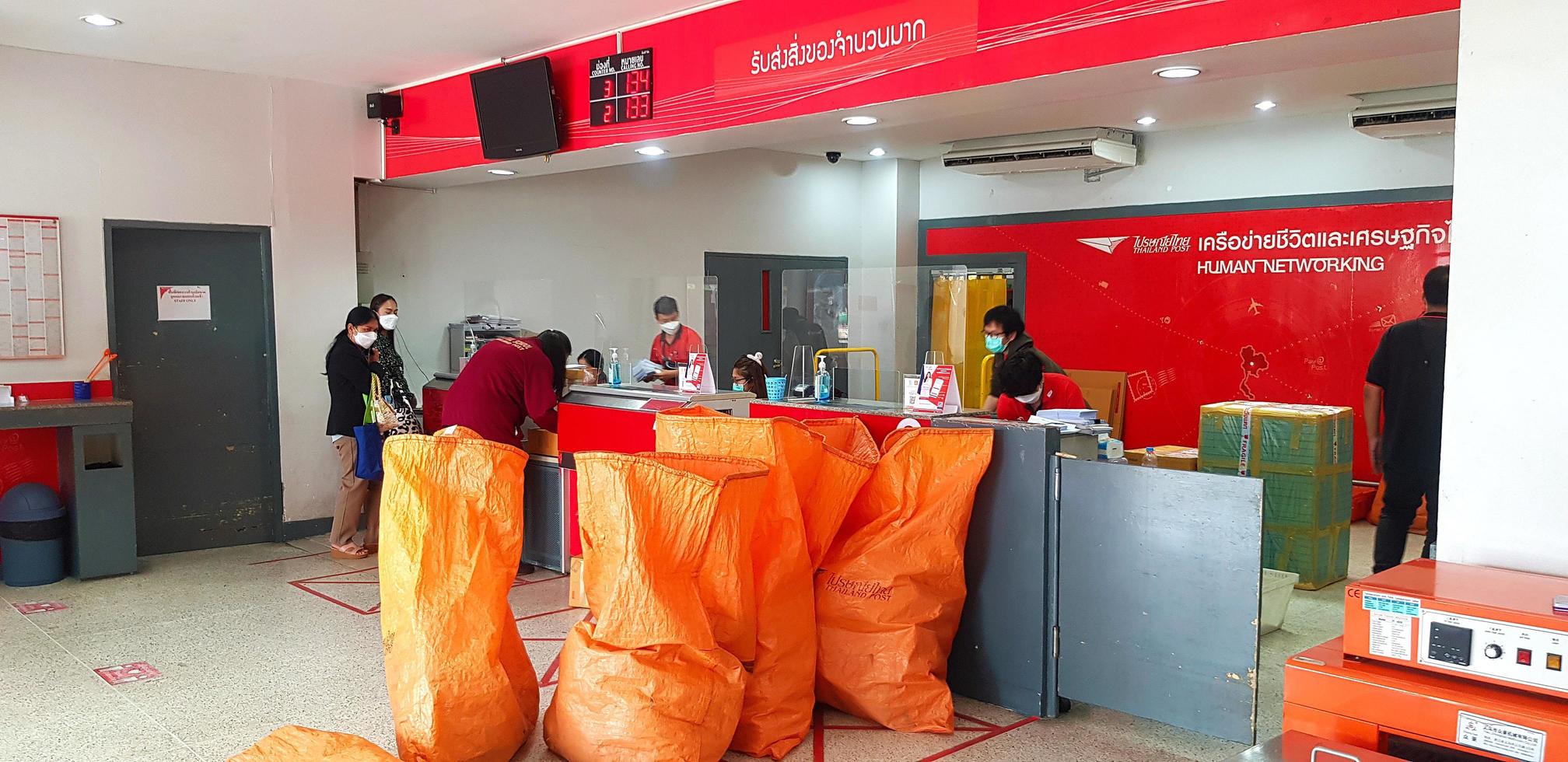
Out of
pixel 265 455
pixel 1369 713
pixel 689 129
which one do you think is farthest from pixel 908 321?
pixel 1369 713

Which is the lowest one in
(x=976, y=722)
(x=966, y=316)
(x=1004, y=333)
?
(x=976, y=722)

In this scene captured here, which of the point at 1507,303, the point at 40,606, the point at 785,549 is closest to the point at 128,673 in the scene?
the point at 40,606

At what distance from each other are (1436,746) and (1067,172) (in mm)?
7188

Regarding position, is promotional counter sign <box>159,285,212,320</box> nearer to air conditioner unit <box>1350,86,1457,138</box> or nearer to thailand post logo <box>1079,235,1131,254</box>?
thailand post logo <box>1079,235,1131,254</box>

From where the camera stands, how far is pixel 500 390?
216 inches

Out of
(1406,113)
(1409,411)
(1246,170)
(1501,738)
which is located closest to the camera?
(1501,738)

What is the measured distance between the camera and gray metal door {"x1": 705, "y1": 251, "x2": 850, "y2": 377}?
895cm

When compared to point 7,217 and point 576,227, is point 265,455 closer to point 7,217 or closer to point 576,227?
point 7,217

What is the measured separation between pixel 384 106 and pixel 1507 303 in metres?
5.97

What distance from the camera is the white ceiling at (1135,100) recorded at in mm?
3322

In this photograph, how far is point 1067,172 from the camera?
866 cm

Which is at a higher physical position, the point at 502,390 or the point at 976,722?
the point at 502,390

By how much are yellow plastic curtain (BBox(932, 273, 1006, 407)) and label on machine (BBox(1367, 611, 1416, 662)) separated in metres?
5.80

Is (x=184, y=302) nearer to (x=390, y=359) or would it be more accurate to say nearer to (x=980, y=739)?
(x=390, y=359)
